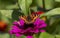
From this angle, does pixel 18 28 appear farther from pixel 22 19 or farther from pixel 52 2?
pixel 52 2

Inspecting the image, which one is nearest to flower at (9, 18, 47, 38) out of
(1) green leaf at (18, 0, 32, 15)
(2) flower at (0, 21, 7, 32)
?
(1) green leaf at (18, 0, 32, 15)

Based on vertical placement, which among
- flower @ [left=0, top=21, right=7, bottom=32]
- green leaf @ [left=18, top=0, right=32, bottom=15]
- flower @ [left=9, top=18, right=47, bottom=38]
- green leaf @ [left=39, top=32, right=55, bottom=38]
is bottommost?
flower @ [left=0, top=21, right=7, bottom=32]

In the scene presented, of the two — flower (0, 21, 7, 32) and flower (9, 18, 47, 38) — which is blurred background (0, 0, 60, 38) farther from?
flower (0, 21, 7, 32)

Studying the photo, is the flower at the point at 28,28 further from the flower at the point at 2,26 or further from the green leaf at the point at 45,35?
the flower at the point at 2,26

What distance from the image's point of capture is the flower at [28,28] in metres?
0.70

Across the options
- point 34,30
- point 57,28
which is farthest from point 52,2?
point 34,30

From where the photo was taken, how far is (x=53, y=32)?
33.2 inches

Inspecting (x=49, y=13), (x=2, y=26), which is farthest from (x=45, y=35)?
(x=2, y=26)

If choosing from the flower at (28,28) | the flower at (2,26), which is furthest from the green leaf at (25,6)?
the flower at (2,26)

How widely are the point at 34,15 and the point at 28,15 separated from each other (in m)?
0.03

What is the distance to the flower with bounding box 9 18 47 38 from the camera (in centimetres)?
70

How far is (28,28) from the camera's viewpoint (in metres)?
0.72

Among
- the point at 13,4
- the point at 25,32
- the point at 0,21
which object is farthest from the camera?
the point at 0,21

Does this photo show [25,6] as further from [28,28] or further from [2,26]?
[2,26]
